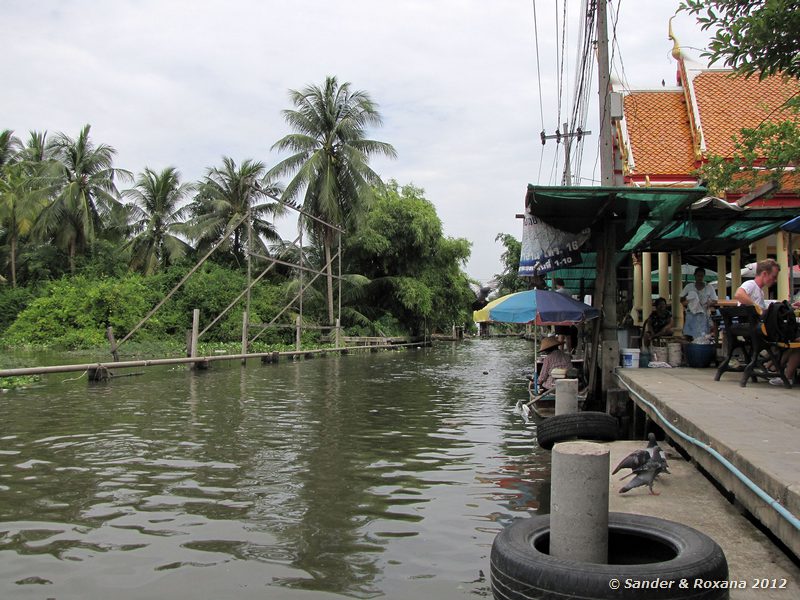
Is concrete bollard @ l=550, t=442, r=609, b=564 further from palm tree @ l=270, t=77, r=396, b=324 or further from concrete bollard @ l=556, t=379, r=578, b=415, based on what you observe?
palm tree @ l=270, t=77, r=396, b=324

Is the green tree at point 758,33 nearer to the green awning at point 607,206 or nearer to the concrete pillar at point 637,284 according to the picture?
the green awning at point 607,206

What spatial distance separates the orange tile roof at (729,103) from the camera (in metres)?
17.0

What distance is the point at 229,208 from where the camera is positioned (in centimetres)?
3825

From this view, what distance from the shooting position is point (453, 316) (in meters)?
47.1

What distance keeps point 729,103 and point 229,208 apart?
27.4 meters

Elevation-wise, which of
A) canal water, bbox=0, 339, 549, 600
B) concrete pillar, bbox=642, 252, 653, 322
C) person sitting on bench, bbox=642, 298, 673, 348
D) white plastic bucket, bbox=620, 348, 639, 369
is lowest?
canal water, bbox=0, 339, 549, 600

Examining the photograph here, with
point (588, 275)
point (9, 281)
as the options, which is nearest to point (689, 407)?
point (588, 275)

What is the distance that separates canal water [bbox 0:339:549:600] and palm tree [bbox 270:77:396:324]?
72.1 feet

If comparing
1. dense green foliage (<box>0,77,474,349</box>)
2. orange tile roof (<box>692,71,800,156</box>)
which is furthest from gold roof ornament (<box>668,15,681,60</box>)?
dense green foliage (<box>0,77,474,349</box>)

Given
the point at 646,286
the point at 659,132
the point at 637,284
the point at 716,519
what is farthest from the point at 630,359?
the point at 637,284

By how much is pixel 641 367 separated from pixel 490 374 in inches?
435

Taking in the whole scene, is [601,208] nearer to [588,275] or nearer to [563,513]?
[563,513]

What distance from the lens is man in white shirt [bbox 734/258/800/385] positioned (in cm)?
786

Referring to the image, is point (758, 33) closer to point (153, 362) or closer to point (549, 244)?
point (549, 244)
